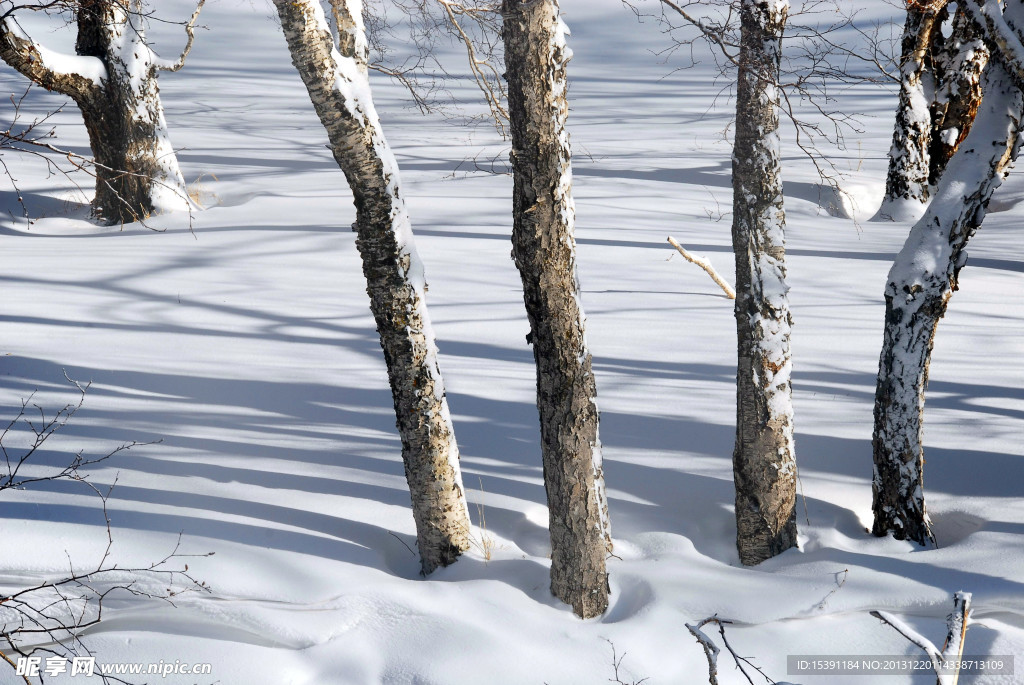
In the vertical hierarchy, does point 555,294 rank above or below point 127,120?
below

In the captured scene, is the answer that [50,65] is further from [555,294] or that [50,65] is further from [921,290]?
[921,290]

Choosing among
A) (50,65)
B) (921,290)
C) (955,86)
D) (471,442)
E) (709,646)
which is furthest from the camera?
(955,86)

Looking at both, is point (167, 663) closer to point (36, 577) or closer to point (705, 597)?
point (36, 577)

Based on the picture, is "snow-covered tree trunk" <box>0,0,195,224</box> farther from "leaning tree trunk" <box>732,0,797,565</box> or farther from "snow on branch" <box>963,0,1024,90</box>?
"snow on branch" <box>963,0,1024,90</box>

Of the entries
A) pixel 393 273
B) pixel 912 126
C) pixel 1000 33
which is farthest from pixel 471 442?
pixel 912 126

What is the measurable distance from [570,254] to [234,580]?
7.61 ft

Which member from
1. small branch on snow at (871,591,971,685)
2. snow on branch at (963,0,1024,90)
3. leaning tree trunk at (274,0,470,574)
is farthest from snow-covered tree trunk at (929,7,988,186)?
small branch on snow at (871,591,971,685)

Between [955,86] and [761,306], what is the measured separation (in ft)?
23.1

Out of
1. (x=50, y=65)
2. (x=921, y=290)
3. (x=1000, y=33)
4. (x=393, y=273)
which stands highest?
(x=50, y=65)

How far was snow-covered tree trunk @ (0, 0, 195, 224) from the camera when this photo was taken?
28.9 feet

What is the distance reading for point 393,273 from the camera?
11.7 ft

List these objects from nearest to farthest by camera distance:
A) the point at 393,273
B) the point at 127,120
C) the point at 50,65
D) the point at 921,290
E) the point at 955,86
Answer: the point at 393,273 < the point at 921,290 < the point at 50,65 < the point at 955,86 < the point at 127,120

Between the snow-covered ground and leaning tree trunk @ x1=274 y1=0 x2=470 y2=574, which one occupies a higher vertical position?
leaning tree trunk @ x1=274 y1=0 x2=470 y2=574

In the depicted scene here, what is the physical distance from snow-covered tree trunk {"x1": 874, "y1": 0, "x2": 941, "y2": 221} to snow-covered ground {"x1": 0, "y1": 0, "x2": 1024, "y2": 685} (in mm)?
789
